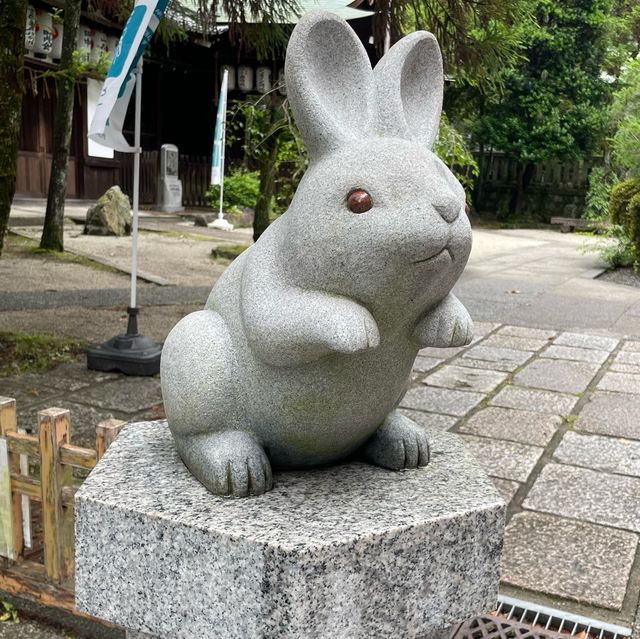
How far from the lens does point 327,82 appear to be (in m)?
1.81

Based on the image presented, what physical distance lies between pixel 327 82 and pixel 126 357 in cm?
340

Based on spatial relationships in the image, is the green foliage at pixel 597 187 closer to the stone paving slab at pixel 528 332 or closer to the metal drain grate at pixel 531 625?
the stone paving slab at pixel 528 332

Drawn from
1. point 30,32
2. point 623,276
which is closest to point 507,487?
point 623,276

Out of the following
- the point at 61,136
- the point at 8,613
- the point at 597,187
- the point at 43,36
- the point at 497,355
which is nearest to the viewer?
the point at 8,613

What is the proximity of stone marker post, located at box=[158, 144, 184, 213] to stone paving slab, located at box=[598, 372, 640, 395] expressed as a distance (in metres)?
13.0

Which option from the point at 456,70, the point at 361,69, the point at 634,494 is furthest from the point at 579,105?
the point at 361,69

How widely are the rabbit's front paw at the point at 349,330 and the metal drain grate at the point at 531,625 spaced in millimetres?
1277

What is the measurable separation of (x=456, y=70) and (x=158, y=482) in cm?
457

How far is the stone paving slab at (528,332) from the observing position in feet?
22.1

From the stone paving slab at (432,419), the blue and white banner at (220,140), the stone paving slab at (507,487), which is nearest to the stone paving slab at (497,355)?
the stone paving slab at (432,419)

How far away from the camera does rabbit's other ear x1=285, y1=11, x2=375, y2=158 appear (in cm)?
176

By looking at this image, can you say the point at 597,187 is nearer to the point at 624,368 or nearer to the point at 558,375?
the point at 624,368

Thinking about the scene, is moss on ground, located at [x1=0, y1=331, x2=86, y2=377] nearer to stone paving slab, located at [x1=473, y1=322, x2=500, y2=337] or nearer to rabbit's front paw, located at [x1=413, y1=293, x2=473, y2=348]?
stone paving slab, located at [x1=473, y1=322, x2=500, y2=337]

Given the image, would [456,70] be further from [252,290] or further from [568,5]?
[568,5]
